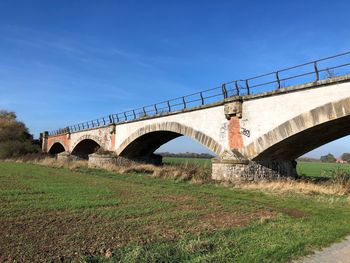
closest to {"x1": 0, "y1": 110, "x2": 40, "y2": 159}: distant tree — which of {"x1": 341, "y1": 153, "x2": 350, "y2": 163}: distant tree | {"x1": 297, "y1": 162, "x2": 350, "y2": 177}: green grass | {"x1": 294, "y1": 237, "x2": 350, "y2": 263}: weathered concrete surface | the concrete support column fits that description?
the concrete support column

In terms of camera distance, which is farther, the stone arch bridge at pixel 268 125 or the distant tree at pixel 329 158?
the distant tree at pixel 329 158

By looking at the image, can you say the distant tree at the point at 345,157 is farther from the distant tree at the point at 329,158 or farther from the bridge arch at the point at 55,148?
the bridge arch at the point at 55,148

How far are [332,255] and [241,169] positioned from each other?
40.7 feet

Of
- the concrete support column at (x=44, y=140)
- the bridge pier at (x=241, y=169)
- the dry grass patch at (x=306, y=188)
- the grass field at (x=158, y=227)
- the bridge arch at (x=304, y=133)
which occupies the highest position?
the concrete support column at (x=44, y=140)

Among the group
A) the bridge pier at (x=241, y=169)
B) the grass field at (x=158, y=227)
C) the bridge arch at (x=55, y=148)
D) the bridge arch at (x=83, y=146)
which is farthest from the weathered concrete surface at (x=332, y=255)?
the bridge arch at (x=55, y=148)

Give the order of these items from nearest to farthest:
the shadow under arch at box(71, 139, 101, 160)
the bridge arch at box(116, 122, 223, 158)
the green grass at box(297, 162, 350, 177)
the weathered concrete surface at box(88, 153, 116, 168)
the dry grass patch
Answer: the dry grass patch
the bridge arch at box(116, 122, 223, 158)
the green grass at box(297, 162, 350, 177)
the weathered concrete surface at box(88, 153, 116, 168)
the shadow under arch at box(71, 139, 101, 160)

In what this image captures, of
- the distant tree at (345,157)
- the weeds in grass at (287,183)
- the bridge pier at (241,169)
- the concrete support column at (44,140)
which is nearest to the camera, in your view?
the weeds in grass at (287,183)

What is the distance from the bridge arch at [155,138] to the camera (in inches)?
869

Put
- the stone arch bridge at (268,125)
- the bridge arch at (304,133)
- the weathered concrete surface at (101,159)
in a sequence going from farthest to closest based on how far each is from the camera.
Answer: the weathered concrete surface at (101,159) < the stone arch bridge at (268,125) < the bridge arch at (304,133)

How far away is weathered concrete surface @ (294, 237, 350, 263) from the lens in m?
5.43

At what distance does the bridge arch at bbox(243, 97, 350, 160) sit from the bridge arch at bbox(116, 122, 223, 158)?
3111 millimetres

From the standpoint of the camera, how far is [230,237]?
6.46m

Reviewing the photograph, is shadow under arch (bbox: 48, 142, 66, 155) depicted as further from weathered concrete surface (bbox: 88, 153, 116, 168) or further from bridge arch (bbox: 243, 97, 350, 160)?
bridge arch (bbox: 243, 97, 350, 160)

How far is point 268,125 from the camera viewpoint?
1759cm
